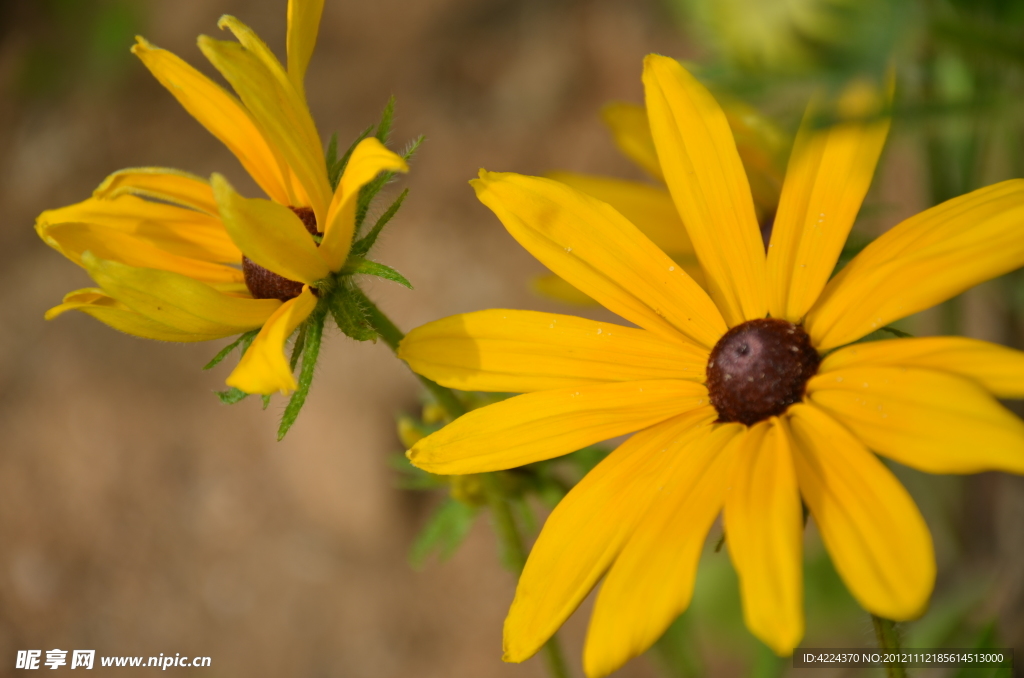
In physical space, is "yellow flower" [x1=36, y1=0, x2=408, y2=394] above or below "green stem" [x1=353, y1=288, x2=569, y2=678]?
above

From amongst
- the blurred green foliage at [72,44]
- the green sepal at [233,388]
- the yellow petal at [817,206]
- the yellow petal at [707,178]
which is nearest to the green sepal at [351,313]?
the green sepal at [233,388]

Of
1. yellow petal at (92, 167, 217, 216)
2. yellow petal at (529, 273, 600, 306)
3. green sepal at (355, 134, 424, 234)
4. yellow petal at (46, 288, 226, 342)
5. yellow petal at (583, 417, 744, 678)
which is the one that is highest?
yellow petal at (92, 167, 217, 216)

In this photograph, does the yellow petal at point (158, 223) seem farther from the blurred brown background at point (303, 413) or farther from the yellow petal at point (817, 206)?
the blurred brown background at point (303, 413)

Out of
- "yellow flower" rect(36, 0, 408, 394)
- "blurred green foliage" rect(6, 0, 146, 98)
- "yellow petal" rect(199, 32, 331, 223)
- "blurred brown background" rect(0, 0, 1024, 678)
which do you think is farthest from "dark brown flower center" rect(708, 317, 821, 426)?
"blurred green foliage" rect(6, 0, 146, 98)

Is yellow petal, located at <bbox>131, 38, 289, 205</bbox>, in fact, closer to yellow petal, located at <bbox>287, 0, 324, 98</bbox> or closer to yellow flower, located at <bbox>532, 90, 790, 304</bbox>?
yellow petal, located at <bbox>287, 0, 324, 98</bbox>

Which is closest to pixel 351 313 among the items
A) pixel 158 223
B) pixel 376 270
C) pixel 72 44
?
pixel 376 270

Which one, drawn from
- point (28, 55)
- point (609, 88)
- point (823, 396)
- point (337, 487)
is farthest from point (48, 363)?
point (823, 396)

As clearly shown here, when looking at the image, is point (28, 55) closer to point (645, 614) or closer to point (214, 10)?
point (214, 10)

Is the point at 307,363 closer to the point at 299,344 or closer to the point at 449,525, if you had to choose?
the point at 299,344
